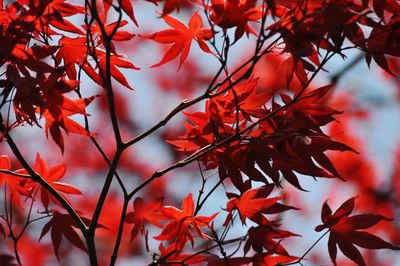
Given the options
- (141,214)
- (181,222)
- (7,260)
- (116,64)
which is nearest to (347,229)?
(181,222)

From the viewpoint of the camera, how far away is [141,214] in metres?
1.41

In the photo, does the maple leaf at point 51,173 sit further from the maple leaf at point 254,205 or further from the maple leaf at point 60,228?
the maple leaf at point 254,205

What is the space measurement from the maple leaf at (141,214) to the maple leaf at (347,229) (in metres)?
0.35

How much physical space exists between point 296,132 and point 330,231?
213mm

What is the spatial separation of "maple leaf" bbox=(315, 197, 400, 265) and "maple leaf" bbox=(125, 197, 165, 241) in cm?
35

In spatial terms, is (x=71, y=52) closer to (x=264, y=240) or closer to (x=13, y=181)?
(x=13, y=181)

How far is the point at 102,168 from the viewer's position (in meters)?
5.01

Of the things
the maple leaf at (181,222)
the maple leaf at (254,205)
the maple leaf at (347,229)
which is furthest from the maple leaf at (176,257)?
the maple leaf at (347,229)

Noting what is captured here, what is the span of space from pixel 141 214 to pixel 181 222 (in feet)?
0.41

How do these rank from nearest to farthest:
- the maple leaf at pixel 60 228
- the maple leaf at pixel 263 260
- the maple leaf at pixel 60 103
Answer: the maple leaf at pixel 60 103 → the maple leaf at pixel 263 260 → the maple leaf at pixel 60 228

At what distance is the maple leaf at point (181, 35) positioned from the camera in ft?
4.17

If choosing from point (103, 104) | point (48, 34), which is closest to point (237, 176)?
point (48, 34)

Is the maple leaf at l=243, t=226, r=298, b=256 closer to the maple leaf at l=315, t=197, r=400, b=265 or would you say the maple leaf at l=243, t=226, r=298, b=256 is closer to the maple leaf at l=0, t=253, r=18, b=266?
the maple leaf at l=315, t=197, r=400, b=265

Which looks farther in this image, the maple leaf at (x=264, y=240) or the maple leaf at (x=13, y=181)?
the maple leaf at (x=13, y=181)
